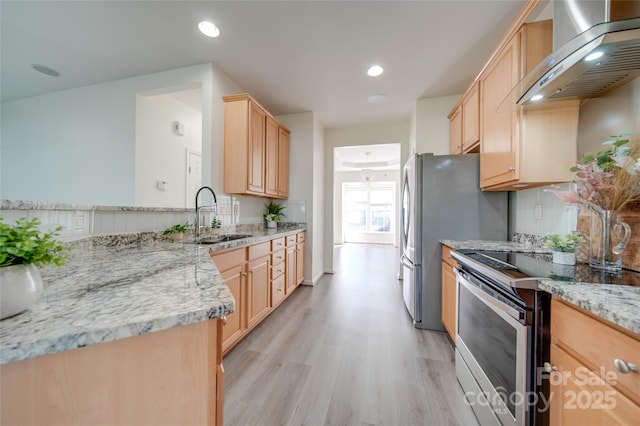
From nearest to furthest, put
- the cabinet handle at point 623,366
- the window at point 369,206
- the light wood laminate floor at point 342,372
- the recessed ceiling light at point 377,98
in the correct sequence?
the cabinet handle at point 623,366, the light wood laminate floor at point 342,372, the recessed ceiling light at point 377,98, the window at point 369,206

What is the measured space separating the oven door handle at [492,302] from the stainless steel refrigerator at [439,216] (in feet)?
2.39

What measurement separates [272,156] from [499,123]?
99.0 inches

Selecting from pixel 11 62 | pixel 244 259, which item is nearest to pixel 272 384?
pixel 244 259

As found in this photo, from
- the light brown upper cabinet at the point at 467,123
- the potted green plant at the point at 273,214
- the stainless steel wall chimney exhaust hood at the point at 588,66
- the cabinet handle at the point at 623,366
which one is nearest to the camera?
the cabinet handle at the point at 623,366

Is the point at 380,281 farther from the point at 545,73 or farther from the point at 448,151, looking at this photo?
the point at 545,73

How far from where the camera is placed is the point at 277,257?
266 cm

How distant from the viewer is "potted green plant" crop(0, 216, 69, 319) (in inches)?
20.6

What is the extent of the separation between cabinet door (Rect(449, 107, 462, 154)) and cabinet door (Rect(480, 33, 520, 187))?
580 mm

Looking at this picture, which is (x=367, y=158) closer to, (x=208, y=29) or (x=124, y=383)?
(x=208, y=29)

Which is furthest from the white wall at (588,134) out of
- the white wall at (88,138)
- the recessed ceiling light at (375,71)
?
the white wall at (88,138)

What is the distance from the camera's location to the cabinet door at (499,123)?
1629 millimetres

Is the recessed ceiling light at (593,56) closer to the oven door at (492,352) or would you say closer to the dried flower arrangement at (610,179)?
the dried flower arrangement at (610,179)

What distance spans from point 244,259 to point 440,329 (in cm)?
203

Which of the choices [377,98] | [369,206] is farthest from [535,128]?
[369,206]
